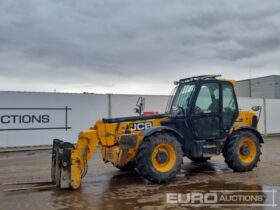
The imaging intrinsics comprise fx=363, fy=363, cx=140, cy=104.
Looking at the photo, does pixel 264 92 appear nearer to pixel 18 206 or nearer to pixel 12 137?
pixel 12 137

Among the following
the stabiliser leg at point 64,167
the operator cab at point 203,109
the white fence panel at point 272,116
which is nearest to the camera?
the stabiliser leg at point 64,167

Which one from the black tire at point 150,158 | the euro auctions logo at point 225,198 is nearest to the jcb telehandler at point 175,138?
the black tire at point 150,158

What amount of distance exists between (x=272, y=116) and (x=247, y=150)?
1551cm

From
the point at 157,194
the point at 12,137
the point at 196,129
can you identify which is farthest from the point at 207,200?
the point at 12,137

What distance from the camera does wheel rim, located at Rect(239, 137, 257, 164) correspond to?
9.20 m

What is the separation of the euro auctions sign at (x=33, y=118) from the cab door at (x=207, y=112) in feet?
32.1

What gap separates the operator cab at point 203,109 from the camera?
8680mm

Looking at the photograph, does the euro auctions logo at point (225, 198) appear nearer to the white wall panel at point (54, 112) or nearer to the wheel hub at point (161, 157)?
the wheel hub at point (161, 157)

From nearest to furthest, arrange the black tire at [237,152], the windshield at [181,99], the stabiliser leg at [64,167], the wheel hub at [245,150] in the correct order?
the stabiliser leg at [64,167]
the windshield at [181,99]
the black tire at [237,152]
the wheel hub at [245,150]

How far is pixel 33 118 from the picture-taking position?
16.5 meters

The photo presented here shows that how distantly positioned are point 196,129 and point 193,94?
0.84 metres

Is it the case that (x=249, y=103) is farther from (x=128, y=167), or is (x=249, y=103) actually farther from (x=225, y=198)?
(x=225, y=198)

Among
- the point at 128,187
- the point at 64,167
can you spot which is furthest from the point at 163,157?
the point at 64,167

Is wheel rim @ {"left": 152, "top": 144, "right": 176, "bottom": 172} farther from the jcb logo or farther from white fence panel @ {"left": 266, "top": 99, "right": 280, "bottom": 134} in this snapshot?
white fence panel @ {"left": 266, "top": 99, "right": 280, "bottom": 134}
